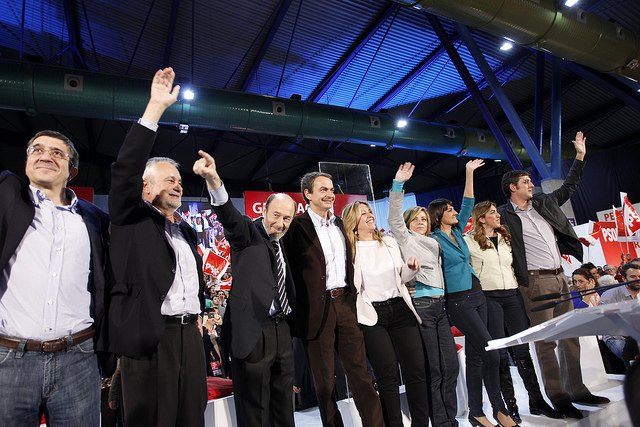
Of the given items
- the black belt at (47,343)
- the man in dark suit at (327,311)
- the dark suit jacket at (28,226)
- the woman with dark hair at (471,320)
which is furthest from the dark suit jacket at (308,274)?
the black belt at (47,343)

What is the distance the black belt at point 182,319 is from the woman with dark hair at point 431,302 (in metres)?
1.67

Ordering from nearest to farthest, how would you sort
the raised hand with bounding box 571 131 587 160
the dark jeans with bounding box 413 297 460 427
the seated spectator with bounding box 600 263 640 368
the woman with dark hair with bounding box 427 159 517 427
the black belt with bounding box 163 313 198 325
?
1. the black belt with bounding box 163 313 198 325
2. the dark jeans with bounding box 413 297 460 427
3. the woman with dark hair with bounding box 427 159 517 427
4. the raised hand with bounding box 571 131 587 160
5. the seated spectator with bounding box 600 263 640 368

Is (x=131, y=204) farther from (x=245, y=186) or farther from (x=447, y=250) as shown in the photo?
(x=245, y=186)

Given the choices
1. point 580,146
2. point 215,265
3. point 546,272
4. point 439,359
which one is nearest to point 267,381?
point 439,359

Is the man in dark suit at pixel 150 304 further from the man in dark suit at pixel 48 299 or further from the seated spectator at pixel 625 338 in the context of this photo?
the seated spectator at pixel 625 338

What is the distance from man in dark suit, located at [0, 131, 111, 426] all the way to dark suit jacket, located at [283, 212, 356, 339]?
1.25 meters

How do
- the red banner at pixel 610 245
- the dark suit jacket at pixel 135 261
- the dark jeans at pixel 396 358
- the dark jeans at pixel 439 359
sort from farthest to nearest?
the red banner at pixel 610 245 → the dark jeans at pixel 439 359 → the dark jeans at pixel 396 358 → the dark suit jacket at pixel 135 261

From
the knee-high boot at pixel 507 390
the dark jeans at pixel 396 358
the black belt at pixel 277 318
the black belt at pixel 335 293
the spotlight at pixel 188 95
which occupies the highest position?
the spotlight at pixel 188 95

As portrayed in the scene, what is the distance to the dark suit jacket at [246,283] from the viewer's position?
2.49m

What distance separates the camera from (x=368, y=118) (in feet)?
29.6

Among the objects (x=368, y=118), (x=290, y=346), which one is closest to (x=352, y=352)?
(x=290, y=346)

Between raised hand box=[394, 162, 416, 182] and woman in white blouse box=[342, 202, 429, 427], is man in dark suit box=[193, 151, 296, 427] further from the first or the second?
raised hand box=[394, 162, 416, 182]

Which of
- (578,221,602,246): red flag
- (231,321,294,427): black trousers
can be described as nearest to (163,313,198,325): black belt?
(231,321,294,427): black trousers

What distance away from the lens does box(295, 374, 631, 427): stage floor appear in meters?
3.19
